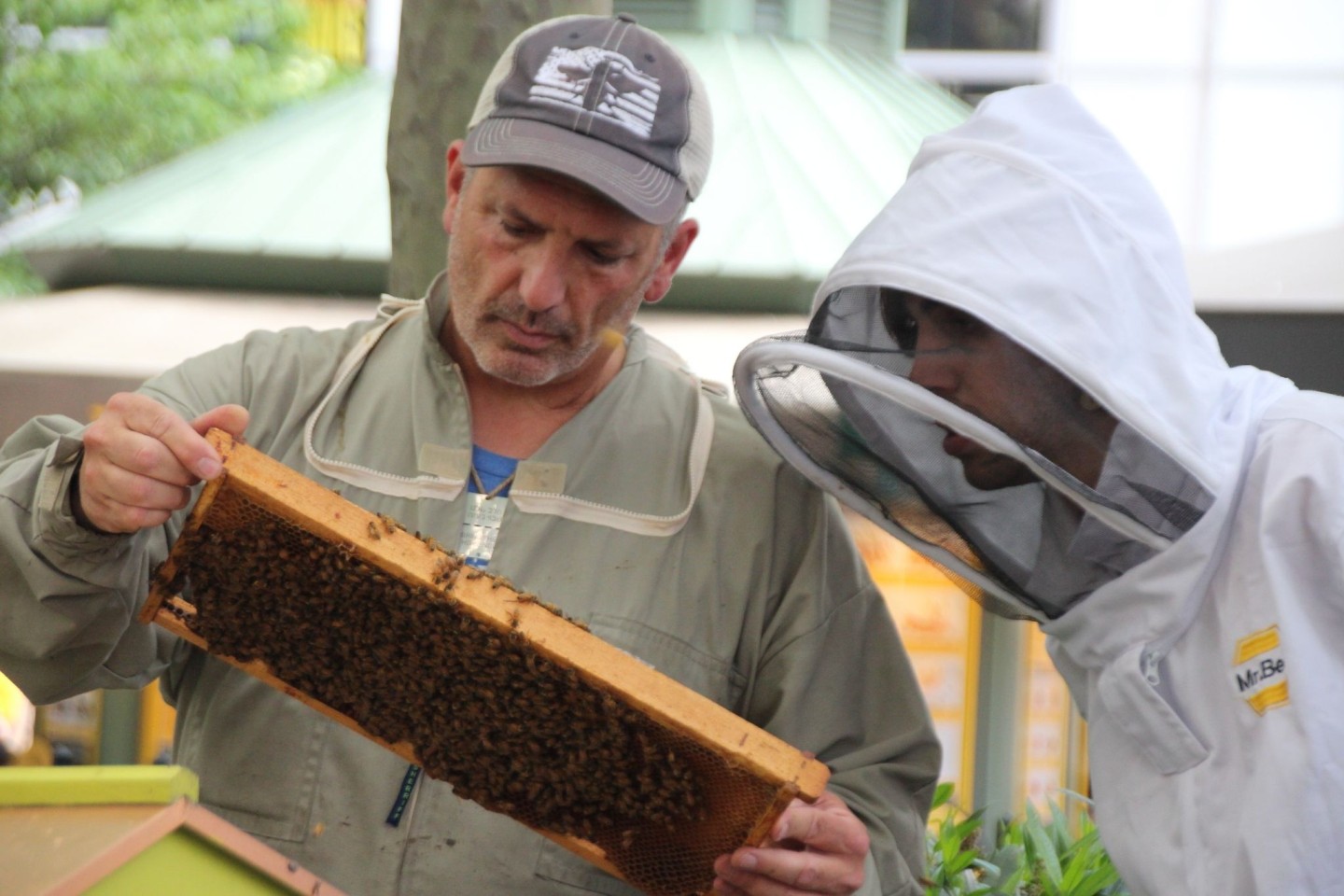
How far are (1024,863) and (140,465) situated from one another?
2.51 meters

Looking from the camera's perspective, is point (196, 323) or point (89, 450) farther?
point (196, 323)

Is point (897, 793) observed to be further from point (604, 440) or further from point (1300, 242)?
point (1300, 242)

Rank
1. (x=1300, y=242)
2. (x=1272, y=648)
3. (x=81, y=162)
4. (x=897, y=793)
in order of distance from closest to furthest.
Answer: (x=1272, y=648) → (x=897, y=793) → (x=1300, y=242) → (x=81, y=162)

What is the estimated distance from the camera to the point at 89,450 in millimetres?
2119

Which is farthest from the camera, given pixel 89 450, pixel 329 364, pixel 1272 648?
pixel 329 364

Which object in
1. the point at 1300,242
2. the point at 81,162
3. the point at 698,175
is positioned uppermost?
the point at 698,175

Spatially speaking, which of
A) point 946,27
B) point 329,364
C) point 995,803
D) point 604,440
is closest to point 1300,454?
point 604,440

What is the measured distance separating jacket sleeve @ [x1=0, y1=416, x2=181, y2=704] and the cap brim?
87 centimetres

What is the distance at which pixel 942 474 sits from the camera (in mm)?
2404

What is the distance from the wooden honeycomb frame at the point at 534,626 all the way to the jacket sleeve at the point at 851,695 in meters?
0.36

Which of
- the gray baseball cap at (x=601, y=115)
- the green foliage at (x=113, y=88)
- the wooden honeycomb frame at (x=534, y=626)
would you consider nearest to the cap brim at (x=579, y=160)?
the gray baseball cap at (x=601, y=115)

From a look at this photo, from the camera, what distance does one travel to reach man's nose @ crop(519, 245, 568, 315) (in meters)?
2.49

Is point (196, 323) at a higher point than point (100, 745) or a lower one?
higher

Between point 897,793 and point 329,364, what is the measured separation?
4.38ft
